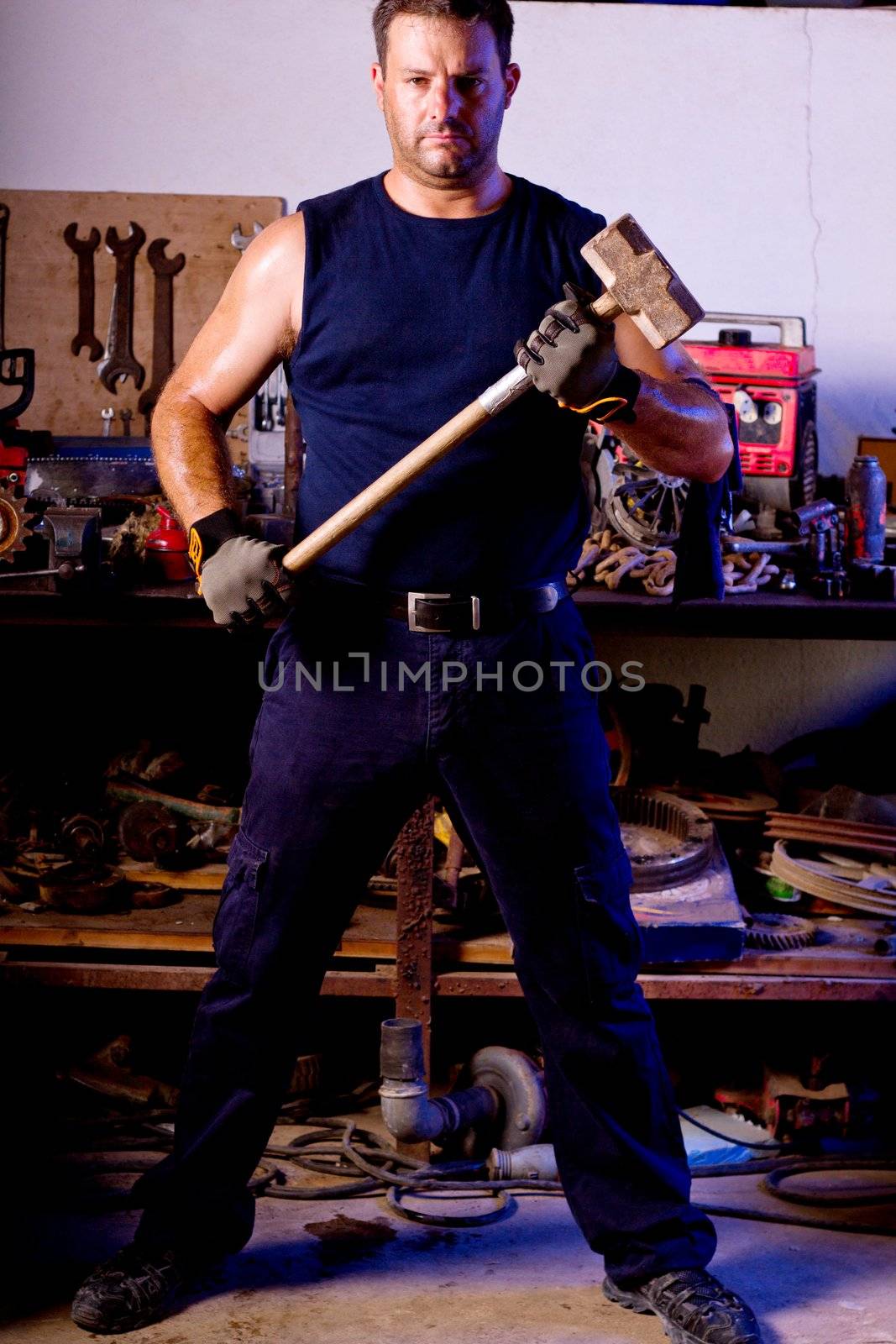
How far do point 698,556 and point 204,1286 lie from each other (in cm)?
158

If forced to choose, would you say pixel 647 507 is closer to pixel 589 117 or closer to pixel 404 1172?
pixel 589 117

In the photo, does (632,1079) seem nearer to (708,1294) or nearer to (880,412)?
(708,1294)

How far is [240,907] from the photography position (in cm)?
245

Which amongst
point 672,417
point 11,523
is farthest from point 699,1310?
point 11,523

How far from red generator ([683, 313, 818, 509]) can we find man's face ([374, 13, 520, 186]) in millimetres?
1217

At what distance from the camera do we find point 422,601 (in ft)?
7.83

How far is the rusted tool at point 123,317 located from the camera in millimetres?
3750

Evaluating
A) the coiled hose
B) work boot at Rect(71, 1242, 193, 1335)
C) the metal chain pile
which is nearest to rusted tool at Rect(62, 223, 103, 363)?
the metal chain pile

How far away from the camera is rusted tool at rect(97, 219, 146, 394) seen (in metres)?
3.75

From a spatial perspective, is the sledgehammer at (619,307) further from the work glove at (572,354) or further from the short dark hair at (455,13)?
the short dark hair at (455,13)

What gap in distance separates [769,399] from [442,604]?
1416 millimetres

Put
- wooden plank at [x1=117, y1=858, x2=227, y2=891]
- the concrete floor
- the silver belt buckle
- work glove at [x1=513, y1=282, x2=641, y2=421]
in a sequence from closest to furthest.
Result: work glove at [x1=513, y1=282, x2=641, y2=421], the silver belt buckle, the concrete floor, wooden plank at [x1=117, y1=858, x2=227, y2=891]

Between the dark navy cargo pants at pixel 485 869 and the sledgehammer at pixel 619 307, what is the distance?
334 mm

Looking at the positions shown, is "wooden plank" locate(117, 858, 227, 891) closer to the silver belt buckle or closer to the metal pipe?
the metal pipe
